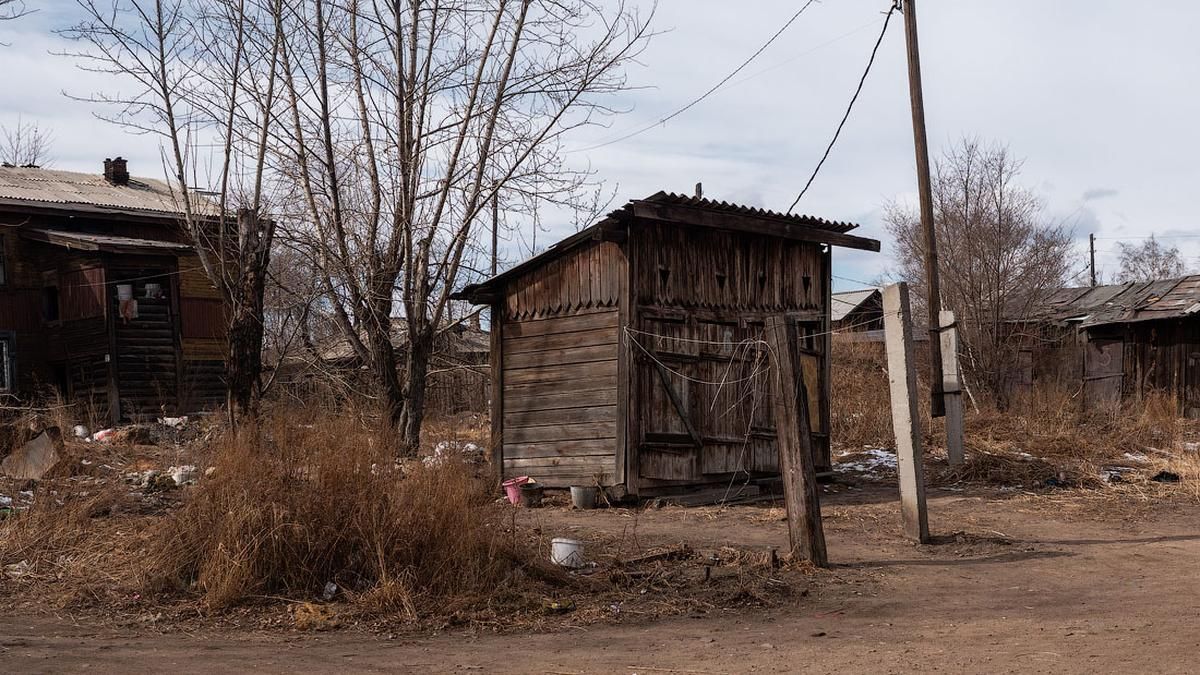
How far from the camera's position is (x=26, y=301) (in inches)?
986

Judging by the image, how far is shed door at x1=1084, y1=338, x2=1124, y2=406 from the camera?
26172mm

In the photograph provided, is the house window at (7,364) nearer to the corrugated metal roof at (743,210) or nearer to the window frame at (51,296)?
the window frame at (51,296)

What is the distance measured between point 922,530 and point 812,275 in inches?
217

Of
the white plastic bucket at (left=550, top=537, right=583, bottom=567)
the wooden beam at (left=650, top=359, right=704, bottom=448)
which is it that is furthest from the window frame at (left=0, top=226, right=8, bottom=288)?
the white plastic bucket at (left=550, top=537, right=583, bottom=567)

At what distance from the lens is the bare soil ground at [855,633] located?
5.73 m

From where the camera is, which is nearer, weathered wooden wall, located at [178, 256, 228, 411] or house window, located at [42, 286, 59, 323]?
house window, located at [42, 286, 59, 323]

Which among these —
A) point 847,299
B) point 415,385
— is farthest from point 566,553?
point 847,299

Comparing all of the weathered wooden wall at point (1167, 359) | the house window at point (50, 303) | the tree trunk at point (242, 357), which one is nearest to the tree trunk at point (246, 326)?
the tree trunk at point (242, 357)

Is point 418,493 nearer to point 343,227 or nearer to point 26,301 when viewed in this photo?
point 343,227

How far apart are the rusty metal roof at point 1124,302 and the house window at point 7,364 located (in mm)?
24065

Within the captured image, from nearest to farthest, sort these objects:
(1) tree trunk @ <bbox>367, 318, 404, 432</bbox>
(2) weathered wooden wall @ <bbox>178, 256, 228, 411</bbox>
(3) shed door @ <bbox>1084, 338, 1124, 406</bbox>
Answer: (1) tree trunk @ <bbox>367, 318, 404, 432</bbox>, (2) weathered wooden wall @ <bbox>178, 256, 228, 411</bbox>, (3) shed door @ <bbox>1084, 338, 1124, 406</bbox>

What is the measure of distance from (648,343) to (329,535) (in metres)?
5.89

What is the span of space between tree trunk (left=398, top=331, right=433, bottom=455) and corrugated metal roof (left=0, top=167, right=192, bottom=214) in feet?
41.3

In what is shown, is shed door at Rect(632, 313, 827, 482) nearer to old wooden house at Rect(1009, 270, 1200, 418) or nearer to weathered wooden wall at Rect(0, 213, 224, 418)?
old wooden house at Rect(1009, 270, 1200, 418)
